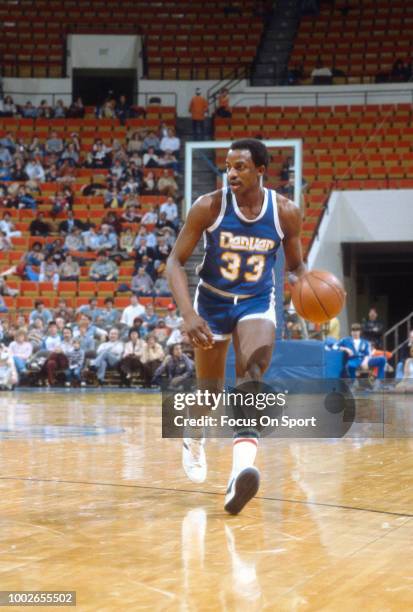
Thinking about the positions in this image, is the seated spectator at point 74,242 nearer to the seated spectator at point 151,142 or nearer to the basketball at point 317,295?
the seated spectator at point 151,142

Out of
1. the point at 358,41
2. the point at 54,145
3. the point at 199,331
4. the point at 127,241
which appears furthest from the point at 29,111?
the point at 199,331

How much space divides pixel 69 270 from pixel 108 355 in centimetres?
308

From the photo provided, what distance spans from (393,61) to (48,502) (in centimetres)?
2027

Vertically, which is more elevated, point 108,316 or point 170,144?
point 170,144

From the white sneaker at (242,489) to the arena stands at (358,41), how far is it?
1933 cm

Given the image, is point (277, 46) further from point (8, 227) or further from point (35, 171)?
point (8, 227)

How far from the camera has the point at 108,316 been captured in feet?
52.2

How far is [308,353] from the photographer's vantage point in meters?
Answer: 12.6

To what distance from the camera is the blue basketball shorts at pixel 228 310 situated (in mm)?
4684

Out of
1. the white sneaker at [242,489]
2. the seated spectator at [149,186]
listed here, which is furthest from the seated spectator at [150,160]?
the white sneaker at [242,489]

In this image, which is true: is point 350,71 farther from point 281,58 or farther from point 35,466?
point 35,466

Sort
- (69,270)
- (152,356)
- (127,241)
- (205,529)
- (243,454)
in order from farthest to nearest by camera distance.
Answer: (127,241) → (69,270) → (152,356) → (243,454) → (205,529)

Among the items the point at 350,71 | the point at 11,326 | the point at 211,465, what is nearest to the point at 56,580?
the point at 211,465

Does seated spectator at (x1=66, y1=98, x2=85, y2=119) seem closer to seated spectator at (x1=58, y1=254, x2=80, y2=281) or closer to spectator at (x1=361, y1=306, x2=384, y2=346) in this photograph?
seated spectator at (x1=58, y1=254, x2=80, y2=281)
